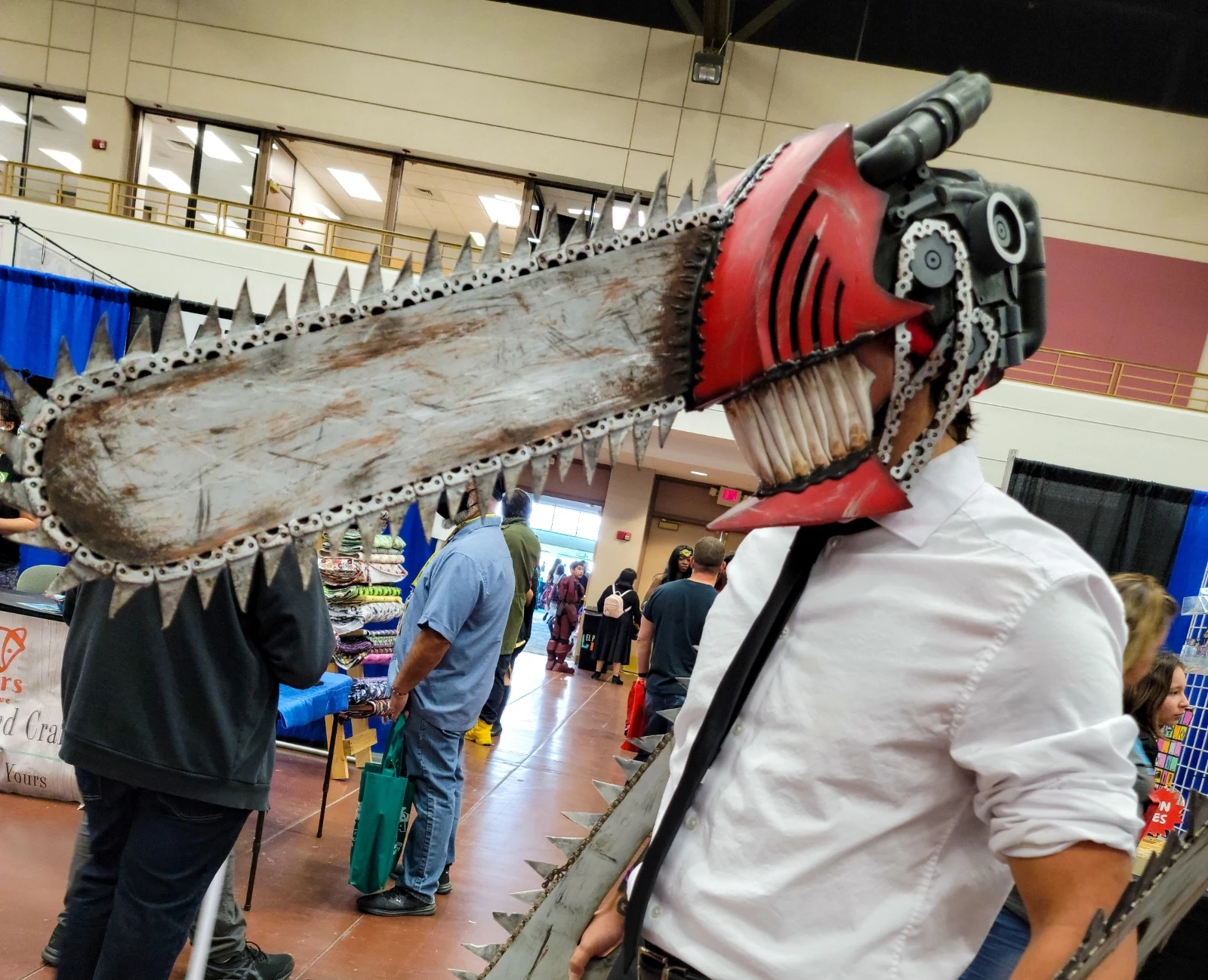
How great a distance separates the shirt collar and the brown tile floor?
135 inches

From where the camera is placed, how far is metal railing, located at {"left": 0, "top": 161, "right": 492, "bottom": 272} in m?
12.1

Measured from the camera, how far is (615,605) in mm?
12492

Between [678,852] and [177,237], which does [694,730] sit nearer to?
[678,852]

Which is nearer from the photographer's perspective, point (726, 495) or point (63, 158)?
point (63, 158)

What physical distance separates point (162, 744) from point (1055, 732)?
2.09m

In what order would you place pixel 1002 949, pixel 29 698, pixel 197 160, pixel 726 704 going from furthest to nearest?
pixel 197 160 < pixel 29 698 < pixel 1002 949 < pixel 726 704

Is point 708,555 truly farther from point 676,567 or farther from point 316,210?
point 316,210

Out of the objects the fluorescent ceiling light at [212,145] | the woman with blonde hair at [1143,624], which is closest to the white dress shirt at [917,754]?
the woman with blonde hair at [1143,624]

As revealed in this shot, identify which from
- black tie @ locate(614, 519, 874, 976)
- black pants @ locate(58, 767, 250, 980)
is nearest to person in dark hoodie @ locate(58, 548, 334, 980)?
black pants @ locate(58, 767, 250, 980)

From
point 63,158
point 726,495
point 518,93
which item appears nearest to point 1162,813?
point 518,93

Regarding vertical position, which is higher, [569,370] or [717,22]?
[717,22]

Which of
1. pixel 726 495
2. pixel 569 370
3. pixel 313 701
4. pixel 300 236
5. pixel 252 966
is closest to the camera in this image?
pixel 569 370

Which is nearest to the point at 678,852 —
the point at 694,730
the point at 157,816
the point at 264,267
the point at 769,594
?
the point at 694,730

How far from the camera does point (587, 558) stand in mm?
19016
